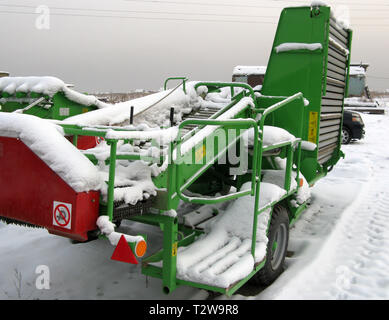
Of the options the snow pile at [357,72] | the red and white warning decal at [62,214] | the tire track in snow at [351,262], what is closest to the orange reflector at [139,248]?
the red and white warning decal at [62,214]

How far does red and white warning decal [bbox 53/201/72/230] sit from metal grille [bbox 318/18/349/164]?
3647 millimetres

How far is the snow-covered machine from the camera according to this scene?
255 centimetres

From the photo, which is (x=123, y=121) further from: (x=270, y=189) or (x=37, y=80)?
(x=37, y=80)

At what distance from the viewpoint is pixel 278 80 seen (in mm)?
5031

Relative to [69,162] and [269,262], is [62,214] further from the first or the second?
[269,262]

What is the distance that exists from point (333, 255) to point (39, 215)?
3041 millimetres

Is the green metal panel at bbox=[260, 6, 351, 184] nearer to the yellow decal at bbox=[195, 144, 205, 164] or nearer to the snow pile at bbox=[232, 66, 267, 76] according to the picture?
the yellow decal at bbox=[195, 144, 205, 164]

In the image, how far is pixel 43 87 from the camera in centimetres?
801

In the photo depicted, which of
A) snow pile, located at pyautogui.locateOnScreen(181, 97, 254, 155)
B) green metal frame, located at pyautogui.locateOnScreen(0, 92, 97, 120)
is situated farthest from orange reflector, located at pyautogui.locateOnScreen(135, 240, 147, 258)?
green metal frame, located at pyautogui.locateOnScreen(0, 92, 97, 120)

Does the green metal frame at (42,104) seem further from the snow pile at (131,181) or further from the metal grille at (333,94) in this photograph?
the snow pile at (131,181)

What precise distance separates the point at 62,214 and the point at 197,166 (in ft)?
3.88

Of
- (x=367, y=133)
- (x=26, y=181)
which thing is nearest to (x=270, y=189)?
(x=26, y=181)

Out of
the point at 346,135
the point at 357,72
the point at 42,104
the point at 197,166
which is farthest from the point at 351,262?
the point at 357,72

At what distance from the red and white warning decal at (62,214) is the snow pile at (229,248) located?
90 centimetres
